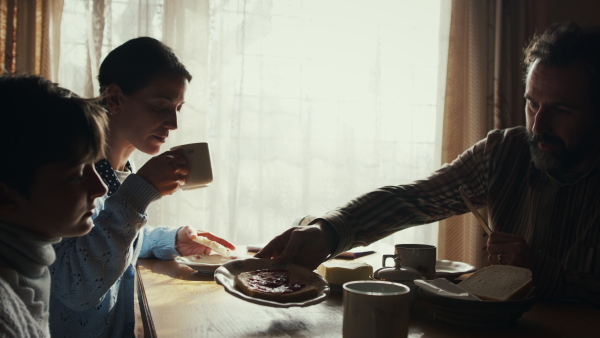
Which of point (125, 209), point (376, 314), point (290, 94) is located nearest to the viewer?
point (376, 314)

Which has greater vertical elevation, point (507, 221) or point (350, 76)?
point (350, 76)

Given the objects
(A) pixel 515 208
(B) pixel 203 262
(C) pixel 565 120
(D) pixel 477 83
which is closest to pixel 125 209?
(B) pixel 203 262

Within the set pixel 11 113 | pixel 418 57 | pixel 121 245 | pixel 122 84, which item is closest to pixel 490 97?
pixel 418 57

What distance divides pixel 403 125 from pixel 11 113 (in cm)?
240

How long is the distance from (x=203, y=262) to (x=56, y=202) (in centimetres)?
61

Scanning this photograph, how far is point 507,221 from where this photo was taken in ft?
5.07

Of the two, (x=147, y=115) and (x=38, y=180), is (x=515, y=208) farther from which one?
(x=38, y=180)

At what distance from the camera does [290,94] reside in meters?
2.76

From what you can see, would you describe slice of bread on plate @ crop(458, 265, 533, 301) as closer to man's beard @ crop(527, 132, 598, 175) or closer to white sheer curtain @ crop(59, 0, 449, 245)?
man's beard @ crop(527, 132, 598, 175)

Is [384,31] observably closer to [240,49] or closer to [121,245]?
[240,49]

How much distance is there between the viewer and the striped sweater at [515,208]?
1.19 metres

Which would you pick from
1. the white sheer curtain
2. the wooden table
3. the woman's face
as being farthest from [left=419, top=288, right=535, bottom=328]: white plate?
the white sheer curtain

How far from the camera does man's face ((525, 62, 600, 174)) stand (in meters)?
1.46

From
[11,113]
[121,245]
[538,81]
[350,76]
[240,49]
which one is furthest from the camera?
[350,76]
